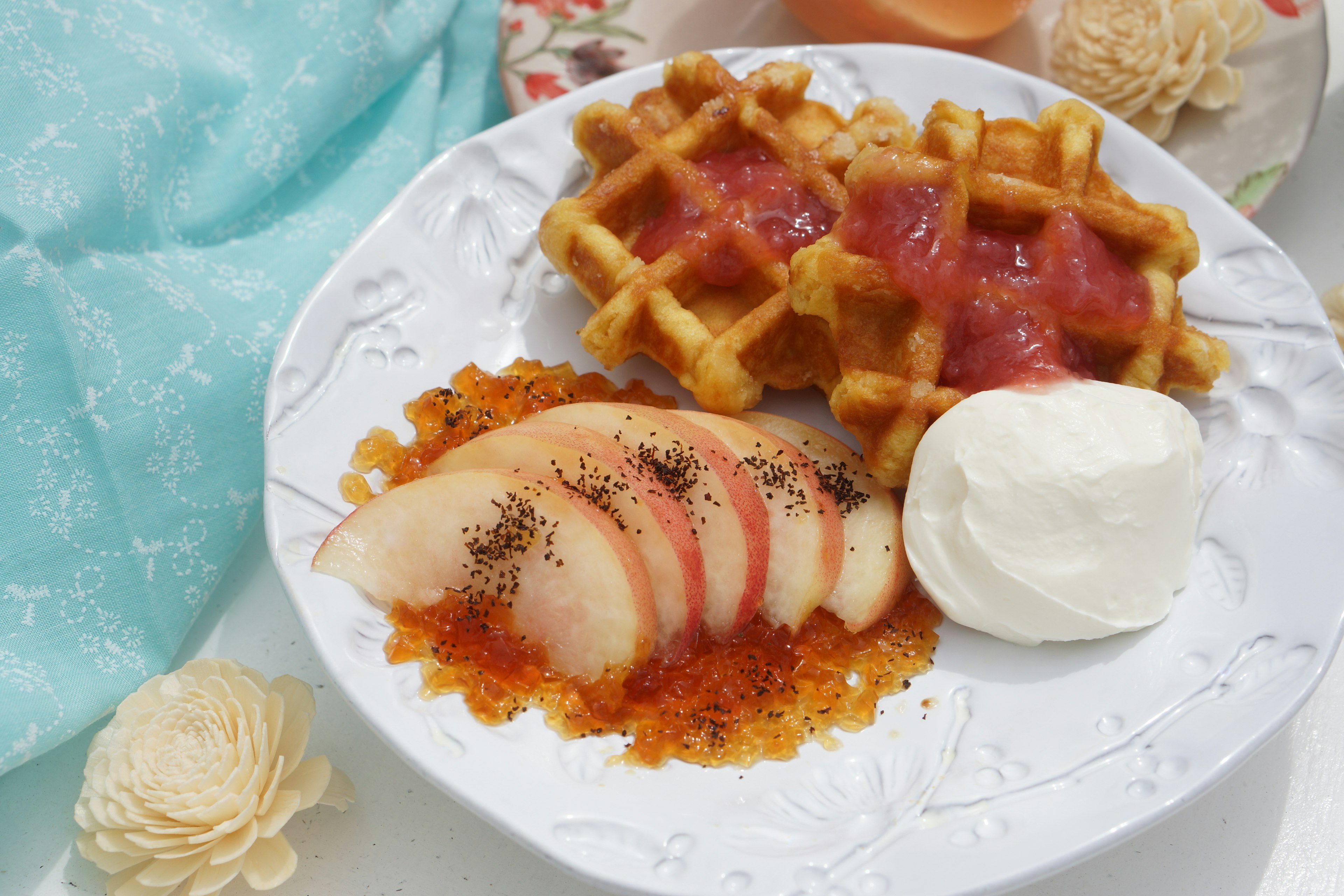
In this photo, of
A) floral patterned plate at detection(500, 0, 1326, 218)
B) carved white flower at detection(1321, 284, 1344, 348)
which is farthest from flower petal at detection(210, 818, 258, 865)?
carved white flower at detection(1321, 284, 1344, 348)

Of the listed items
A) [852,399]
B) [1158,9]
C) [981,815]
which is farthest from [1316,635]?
[1158,9]

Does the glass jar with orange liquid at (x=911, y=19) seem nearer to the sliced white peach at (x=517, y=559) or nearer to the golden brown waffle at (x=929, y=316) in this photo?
the golden brown waffle at (x=929, y=316)

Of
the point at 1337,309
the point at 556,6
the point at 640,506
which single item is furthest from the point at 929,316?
the point at 556,6

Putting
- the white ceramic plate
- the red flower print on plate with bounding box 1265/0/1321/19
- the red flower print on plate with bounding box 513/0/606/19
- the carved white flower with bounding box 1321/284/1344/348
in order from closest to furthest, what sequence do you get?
the white ceramic plate
the carved white flower with bounding box 1321/284/1344/348
the red flower print on plate with bounding box 1265/0/1321/19
the red flower print on plate with bounding box 513/0/606/19

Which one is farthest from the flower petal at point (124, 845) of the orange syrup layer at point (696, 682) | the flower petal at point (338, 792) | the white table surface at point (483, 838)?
the orange syrup layer at point (696, 682)

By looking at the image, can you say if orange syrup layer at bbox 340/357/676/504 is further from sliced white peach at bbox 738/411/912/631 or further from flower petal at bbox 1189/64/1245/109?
flower petal at bbox 1189/64/1245/109
